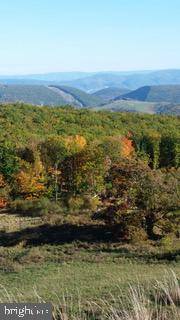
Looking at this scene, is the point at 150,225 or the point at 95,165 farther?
the point at 95,165

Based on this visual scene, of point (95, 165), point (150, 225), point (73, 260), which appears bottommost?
point (73, 260)

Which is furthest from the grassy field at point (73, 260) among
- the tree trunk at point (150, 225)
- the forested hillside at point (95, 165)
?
the forested hillside at point (95, 165)

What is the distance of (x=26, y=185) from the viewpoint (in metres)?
59.9

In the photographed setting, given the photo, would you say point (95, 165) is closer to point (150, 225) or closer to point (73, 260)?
point (150, 225)

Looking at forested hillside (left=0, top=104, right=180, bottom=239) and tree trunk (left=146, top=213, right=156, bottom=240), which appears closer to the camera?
tree trunk (left=146, top=213, right=156, bottom=240)

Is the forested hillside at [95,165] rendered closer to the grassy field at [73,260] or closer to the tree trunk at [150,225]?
the tree trunk at [150,225]

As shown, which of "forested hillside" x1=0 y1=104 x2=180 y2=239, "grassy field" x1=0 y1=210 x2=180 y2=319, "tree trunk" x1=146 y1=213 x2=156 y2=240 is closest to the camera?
"grassy field" x1=0 y1=210 x2=180 y2=319

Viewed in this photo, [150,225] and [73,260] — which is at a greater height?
[150,225]

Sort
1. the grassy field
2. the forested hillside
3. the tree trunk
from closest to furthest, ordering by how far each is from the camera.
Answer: the grassy field → the tree trunk → the forested hillside

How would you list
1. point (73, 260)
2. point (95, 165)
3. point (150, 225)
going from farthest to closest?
point (95, 165) < point (150, 225) < point (73, 260)

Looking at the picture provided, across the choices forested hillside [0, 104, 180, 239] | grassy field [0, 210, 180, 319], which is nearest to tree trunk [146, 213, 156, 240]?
forested hillside [0, 104, 180, 239]

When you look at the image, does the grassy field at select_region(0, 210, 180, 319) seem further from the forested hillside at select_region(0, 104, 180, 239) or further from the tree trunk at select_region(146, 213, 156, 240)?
the forested hillside at select_region(0, 104, 180, 239)

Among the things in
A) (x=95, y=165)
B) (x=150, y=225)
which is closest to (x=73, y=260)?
(x=150, y=225)

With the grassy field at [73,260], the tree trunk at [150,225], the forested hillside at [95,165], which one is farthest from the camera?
the forested hillside at [95,165]
